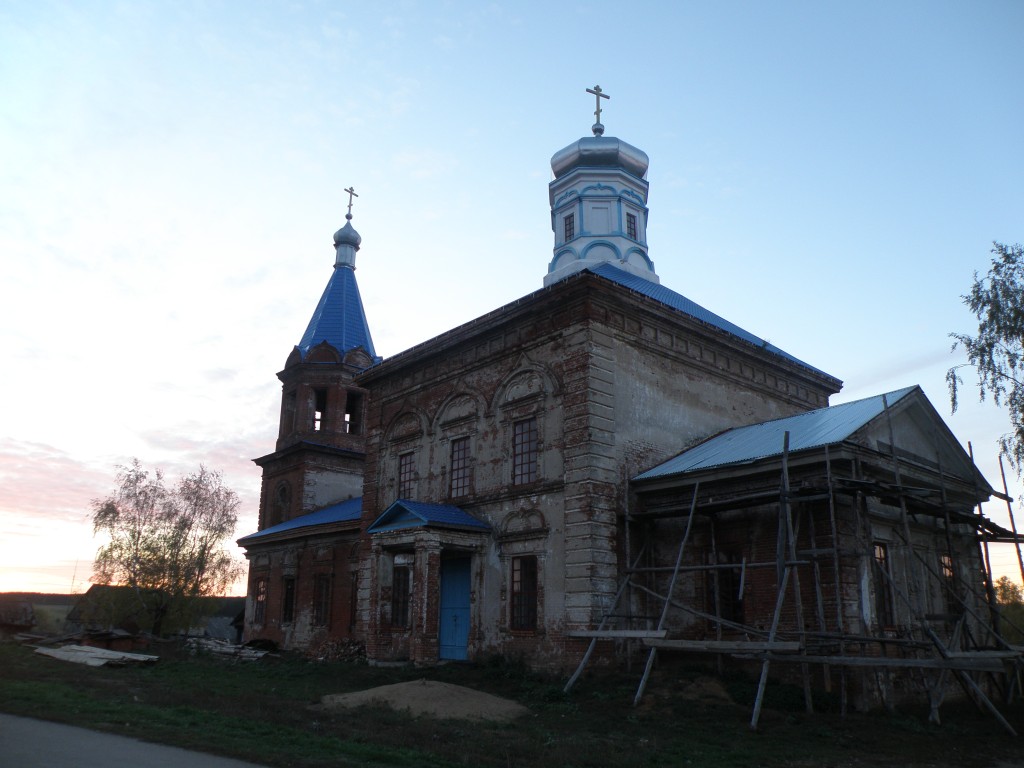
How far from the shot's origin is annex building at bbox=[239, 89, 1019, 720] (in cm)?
1384

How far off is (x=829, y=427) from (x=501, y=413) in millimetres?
7231

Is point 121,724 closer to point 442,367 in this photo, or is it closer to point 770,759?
point 770,759

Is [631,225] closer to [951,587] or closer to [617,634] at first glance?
[951,587]

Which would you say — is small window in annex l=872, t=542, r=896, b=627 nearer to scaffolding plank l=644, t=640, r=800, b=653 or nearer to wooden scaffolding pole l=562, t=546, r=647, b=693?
scaffolding plank l=644, t=640, r=800, b=653

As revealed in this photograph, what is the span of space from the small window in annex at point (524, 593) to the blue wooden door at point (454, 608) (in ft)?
5.32

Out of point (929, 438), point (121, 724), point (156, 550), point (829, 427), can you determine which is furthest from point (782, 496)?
point (156, 550)

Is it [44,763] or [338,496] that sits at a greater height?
[338,496]

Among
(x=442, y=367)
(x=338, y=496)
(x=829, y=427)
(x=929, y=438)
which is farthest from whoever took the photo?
(x=338, y=496)

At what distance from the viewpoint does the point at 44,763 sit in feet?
24.2

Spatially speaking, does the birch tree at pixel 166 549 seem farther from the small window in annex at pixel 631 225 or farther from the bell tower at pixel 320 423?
the small window in annex at pixel 631 225

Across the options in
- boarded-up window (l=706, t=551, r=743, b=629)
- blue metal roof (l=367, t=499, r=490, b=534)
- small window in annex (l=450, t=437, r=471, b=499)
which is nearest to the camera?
boarded-up window (l=706, t=551, r=743, b=629)

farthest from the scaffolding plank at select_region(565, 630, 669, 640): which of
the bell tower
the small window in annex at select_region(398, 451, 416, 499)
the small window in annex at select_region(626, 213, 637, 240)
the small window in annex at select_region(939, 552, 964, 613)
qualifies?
the bell tower

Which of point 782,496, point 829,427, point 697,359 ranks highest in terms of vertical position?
point 697,359

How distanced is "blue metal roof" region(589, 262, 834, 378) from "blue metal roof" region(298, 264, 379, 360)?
1478 cm
